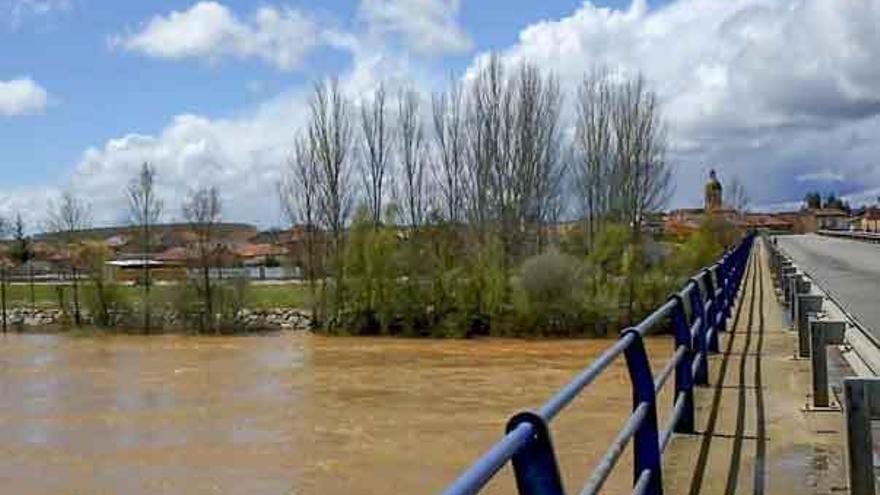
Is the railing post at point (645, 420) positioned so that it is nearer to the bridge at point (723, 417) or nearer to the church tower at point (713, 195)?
the bridge at point (723, 417)

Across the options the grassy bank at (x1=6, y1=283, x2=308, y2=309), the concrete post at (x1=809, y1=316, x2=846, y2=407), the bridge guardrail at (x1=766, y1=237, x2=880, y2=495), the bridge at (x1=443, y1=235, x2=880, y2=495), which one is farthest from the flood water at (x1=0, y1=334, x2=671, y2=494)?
the grassy bank at (x1=6, y1=283, x2=308, y2=309)

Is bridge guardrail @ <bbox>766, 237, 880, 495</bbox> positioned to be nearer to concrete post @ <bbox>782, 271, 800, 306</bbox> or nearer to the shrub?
concrete post @ <bbox>782, 271, 800, 306</bbox>

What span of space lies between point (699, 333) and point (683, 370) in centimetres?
163

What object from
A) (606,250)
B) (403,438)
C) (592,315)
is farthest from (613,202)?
(403,438)

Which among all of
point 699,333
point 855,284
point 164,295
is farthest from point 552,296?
point 699,333

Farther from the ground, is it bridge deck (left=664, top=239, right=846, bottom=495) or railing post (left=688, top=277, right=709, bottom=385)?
railing post (left=688, top=277, right=709, bottom=385)

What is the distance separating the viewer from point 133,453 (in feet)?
68.1

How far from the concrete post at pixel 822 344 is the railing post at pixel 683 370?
1014 mm

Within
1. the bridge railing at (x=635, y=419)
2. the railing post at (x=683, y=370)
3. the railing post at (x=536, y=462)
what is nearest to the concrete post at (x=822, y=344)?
the bridge railing at (x=635, y=419)

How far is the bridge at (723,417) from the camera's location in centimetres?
245

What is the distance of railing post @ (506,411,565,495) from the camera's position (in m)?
2.33

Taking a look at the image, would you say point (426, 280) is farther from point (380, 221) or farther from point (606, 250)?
point (606, 250)

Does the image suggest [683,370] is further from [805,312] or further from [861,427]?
[805,312]

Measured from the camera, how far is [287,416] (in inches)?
973
